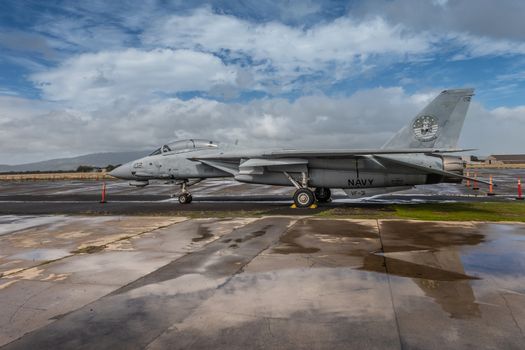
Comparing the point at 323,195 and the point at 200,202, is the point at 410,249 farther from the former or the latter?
the point at 200,202

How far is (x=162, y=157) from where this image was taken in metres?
17.4

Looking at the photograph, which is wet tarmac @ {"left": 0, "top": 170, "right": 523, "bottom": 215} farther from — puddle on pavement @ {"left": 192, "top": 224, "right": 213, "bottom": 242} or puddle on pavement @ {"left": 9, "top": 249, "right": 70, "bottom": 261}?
puddle on pavement @ {"left": 9, "top": 249, "right": 70, "bottom": 261}

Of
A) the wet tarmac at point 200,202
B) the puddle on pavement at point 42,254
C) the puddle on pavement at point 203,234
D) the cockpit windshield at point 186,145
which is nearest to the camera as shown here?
the puddle on pavement at point 42,254

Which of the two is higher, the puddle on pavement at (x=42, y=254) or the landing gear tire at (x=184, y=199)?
the landing gear tire at (x=184, y=199)

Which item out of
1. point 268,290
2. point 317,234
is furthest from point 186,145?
point 268,290

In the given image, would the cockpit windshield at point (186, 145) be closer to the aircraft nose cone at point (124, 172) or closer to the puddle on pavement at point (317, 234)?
the aircraft nose cone at point (124, 172)

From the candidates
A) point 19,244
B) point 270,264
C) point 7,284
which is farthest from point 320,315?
point 19,244

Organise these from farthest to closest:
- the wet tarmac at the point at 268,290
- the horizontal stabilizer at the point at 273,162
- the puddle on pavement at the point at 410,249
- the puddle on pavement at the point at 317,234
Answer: the horizontal stabilizer at the point at 273,162
the puddle on pavement at the point at 317,234
the puddle on pavement at the point at 410,249
the wet tarmac at the point at 268,290

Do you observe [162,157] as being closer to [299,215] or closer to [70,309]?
[299,215]

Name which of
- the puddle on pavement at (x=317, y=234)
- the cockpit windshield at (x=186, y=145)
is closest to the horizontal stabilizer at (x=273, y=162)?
the cockpit windshield at (x=186, y=145)

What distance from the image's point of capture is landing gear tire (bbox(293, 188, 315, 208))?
14.3 m

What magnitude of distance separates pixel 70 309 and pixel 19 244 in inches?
195

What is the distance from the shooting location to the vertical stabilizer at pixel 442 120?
1388 centimetres

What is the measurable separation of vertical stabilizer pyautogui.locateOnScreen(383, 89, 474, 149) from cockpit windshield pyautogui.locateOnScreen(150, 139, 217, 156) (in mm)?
8837
